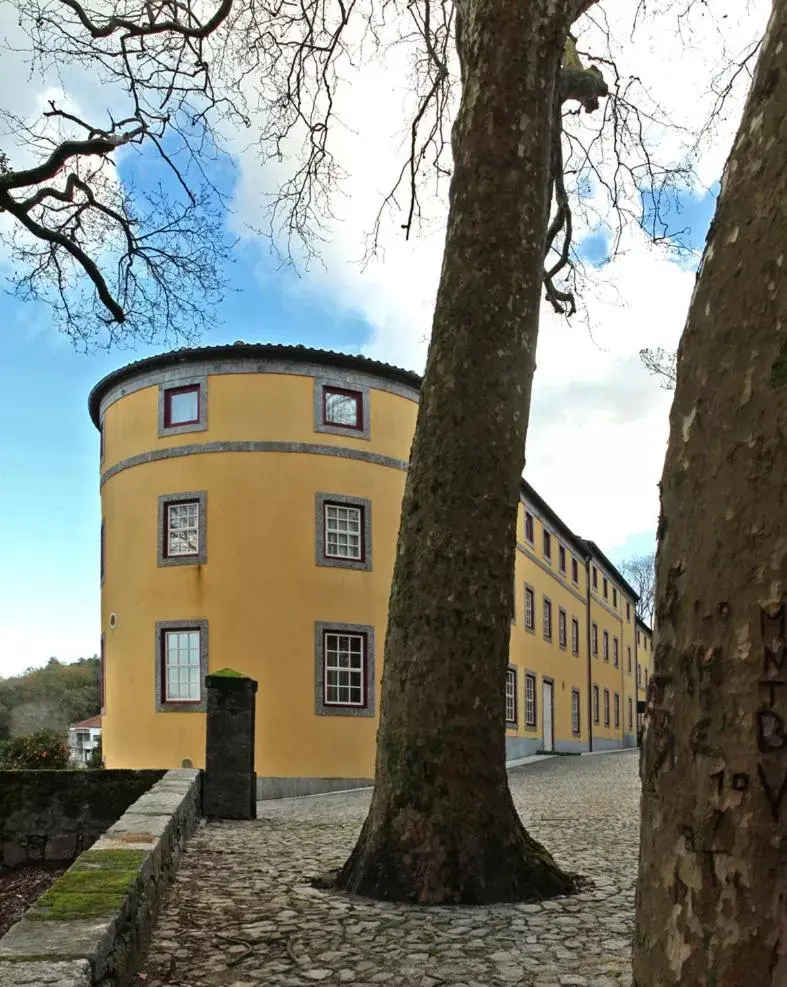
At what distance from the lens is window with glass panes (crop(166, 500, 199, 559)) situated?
19.4 meters

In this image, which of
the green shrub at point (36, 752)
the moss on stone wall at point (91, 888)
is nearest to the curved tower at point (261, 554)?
the green shrub at point (36, 752)

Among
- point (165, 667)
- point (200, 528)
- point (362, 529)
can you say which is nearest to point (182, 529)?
point (200, 528)

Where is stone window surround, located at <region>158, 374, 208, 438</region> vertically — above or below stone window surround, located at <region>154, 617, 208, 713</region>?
above

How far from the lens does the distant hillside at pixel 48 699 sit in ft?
161

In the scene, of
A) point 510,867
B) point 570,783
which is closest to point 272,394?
point 570,783

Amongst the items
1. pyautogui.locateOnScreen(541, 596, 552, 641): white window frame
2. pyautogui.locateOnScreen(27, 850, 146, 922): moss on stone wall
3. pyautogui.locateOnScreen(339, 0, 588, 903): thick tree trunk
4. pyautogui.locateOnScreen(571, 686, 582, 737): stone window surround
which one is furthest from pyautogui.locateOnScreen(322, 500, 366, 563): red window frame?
pyautogui.locateOnScreen(571, 686, 582, 737): stone window surround

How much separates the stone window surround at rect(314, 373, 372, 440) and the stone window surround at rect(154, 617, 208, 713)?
482 centimetres

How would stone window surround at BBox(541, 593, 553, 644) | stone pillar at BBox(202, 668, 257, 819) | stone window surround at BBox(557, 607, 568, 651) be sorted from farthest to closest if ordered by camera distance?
stone window surround at BBox(557, 607, 568, 651) → stone window surround at BBox(541, 593, 553, 644) → stone pillar at BBox(202, 668, 257, 819)

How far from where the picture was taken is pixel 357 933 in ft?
15.3

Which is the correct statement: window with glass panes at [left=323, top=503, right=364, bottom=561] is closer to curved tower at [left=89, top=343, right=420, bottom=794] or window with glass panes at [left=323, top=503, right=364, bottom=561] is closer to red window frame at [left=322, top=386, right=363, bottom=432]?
curved tower at [left=89, top=343, right=420, bottom=794]

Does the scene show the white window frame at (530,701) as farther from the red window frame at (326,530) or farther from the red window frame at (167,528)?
the red window frame at (167,528)

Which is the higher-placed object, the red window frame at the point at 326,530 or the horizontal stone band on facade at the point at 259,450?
the horizontal stone band on facade at the point at 259,450

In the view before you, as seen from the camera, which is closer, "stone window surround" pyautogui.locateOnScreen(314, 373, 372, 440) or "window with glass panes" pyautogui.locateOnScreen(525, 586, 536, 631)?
"stone window surround" pyautogui.locateOnScreen(314, 373, 372, 440)

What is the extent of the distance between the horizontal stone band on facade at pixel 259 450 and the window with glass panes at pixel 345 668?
381cm
